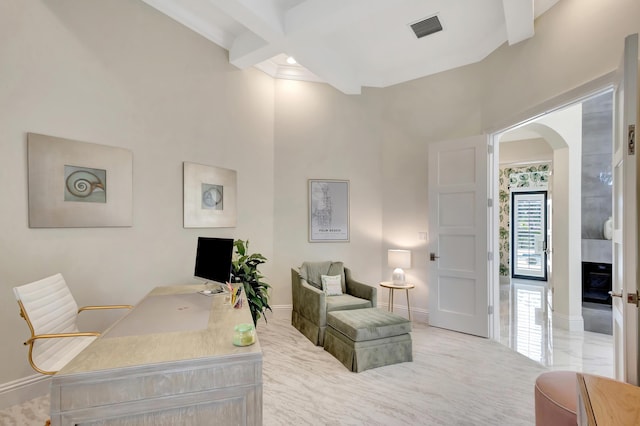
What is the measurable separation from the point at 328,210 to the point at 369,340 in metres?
2.07

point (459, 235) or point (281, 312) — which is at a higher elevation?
point (459, 235)

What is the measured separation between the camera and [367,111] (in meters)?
4.64

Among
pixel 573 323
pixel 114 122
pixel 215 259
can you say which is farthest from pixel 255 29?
pixel 573 323

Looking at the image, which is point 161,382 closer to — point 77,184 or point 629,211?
point 77,184

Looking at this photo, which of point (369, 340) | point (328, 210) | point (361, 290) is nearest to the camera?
point (369, 340)

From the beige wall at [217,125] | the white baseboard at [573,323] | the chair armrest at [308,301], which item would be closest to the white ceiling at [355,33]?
the beige wall at [217,125]

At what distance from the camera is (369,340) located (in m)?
2.90

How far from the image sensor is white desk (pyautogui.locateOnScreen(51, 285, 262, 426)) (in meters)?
1.21

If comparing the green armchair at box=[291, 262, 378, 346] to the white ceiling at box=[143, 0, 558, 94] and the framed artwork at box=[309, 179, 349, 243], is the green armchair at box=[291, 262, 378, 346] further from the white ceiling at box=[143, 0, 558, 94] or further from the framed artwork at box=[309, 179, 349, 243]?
the white ceiling at box=[143, 0, 558, 94]

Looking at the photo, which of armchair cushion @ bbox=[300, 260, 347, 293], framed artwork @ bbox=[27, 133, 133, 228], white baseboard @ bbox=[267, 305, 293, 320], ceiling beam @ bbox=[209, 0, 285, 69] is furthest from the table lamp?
framed artwork @ bbox=[27, 133, 133, 228]

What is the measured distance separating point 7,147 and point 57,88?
0.58 m

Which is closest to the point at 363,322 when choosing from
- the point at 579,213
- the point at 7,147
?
the point at 7,147

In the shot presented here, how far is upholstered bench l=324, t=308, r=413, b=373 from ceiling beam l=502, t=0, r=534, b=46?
2.94 m

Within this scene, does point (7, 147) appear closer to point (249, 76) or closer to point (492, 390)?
point (249, 76)
